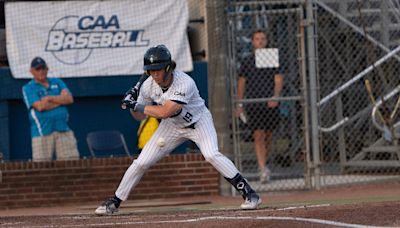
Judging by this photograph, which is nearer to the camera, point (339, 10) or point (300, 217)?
point (300, 217)

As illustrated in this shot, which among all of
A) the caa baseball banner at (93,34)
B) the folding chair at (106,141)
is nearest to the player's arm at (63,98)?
the caa baseball banner at (93,34)

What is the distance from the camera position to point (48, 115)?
12703mm

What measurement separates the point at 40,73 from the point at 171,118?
10.8 ft

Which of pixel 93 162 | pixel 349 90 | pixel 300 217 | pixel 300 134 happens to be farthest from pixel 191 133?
pixel 349 90

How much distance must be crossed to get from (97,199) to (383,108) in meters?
3.88

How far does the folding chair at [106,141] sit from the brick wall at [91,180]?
786mm

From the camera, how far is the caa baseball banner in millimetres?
13031

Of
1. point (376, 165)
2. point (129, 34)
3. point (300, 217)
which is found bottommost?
point (376, 165)

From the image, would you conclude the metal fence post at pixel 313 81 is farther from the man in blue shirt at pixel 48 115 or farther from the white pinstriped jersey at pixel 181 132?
the white pinstriped jersey at pixel 181 132

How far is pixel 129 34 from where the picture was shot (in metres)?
13.4

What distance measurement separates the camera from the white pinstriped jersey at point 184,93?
9.50 metres

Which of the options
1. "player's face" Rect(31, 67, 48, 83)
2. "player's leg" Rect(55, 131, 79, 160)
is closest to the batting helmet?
"player's face" Rect(31, 67, 48, 83)

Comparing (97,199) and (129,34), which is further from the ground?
(129,34)

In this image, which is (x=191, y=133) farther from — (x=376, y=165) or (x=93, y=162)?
(x=376, y=165)
